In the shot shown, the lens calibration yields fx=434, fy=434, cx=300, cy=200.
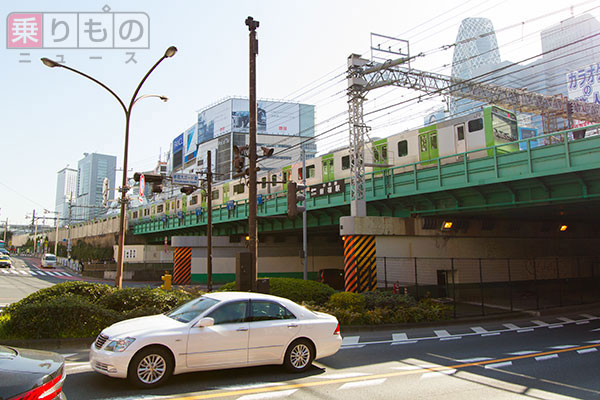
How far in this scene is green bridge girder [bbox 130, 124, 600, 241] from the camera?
51.5 feet

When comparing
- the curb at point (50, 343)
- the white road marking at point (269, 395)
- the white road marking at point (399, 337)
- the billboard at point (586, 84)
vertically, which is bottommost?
the white road marking at point (399, 337)

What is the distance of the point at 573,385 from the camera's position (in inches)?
299

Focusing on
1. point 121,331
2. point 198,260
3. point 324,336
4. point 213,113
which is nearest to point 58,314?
point 121,331

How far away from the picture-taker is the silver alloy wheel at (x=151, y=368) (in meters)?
6.74

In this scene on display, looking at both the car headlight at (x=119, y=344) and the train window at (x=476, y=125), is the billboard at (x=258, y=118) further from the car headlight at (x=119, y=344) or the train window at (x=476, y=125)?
the car headlight at (x=119, y=344)

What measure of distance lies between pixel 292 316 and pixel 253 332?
2.91ft

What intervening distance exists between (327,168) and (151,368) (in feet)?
75.5

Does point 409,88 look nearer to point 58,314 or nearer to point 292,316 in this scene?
point 292,316

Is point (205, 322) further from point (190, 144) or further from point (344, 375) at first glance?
point (190, 144)

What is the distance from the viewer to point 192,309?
794cm

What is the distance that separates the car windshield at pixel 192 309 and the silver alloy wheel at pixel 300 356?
171 cm

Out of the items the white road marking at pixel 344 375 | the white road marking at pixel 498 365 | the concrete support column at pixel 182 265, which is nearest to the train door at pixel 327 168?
the concrete support column at pixel 182 265

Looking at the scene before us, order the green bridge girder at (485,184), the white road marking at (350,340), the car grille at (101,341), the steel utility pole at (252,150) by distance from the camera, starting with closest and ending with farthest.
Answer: the car grille at (101,341) < the white road marking at (350,340) < the steel utility pole at (252,150) < the green bridge girder at (485,184)

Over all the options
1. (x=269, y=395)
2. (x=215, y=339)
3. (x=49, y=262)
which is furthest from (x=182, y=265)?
(x=269, y=395)
